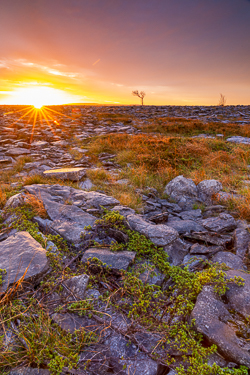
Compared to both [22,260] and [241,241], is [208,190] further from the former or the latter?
[22,260]

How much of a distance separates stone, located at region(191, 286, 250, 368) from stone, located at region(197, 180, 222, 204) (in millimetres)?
3190

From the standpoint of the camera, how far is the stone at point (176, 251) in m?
3.08

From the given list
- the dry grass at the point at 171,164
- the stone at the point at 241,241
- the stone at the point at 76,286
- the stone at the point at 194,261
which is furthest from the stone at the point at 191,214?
the stone at the point at 76,286

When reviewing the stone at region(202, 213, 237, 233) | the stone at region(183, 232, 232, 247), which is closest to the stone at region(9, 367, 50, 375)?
the stone at region(183, 232, 232, 247)

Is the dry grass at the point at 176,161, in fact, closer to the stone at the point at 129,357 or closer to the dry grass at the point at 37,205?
the dry grass at the point at 37,205

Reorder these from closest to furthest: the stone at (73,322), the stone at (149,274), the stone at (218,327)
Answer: the stone at (218,327) → the stone at (73,322) → the stone at (149,274)

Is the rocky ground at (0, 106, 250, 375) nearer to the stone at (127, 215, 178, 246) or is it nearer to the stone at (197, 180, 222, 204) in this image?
the stone at (127, 215, 178, 246)

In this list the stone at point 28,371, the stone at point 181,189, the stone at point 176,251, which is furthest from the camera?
the stone at point 181,189

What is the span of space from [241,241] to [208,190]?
2152 millimetres

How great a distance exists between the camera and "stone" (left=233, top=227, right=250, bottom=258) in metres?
3.09

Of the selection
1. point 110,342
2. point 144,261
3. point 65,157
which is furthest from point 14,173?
point 110,342

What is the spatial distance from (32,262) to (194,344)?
209 cm

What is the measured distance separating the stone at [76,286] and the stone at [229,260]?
1.97 metres

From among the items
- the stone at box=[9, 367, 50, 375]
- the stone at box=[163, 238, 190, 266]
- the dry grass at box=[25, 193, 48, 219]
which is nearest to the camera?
the stone at box=[9, 367, 50, 375]
